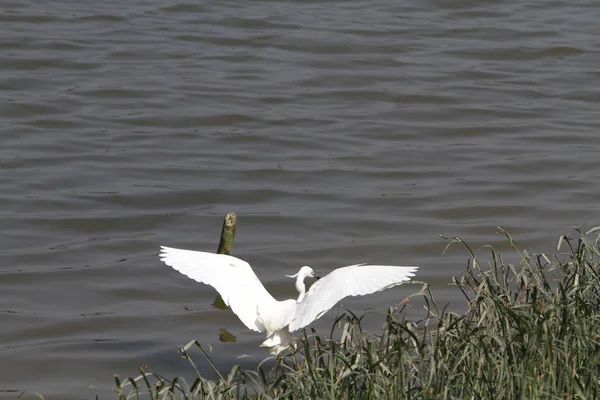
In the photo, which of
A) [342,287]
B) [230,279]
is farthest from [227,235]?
[342,287]

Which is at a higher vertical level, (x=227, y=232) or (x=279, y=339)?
(x=227, y=232)

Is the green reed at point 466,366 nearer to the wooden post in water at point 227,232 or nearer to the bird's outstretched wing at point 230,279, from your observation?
the bird's outstretched wing at point 230,279

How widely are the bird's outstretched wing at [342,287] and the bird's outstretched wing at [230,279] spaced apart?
0.30 metres

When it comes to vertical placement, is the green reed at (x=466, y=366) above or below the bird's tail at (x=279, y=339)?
above

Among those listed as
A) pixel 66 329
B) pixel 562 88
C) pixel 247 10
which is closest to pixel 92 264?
pixel 66 329

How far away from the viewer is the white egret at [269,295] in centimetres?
437

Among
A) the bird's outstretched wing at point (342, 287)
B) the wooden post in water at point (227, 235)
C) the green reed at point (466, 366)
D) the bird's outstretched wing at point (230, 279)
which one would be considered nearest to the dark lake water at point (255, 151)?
the wooden post in water at point (227, 235)

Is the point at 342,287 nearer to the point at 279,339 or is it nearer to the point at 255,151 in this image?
A: the point at 279,339

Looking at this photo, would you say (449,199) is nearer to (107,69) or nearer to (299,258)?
(299,258)

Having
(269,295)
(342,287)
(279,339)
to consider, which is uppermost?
(342,287)

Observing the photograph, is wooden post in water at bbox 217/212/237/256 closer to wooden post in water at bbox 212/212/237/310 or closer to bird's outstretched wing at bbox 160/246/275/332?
wooden post in water at bbox 212/212/237/310

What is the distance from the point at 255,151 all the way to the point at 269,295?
12.7 ft

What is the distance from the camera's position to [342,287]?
4387 millimetres

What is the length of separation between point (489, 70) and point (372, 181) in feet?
13.0
